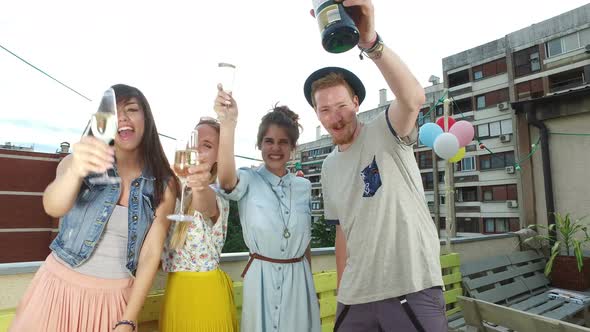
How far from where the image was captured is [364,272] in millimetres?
1583

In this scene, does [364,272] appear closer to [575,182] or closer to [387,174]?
[387,174]

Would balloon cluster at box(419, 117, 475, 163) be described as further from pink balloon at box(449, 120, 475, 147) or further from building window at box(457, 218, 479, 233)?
building window at box(457, 218, 479, 233)

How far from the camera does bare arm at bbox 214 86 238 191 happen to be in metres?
1.60

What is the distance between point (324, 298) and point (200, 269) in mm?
1429

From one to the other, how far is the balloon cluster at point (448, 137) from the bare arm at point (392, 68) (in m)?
4.05

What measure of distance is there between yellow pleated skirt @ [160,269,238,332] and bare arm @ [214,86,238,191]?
519 mm

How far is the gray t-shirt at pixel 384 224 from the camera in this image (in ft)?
5.01

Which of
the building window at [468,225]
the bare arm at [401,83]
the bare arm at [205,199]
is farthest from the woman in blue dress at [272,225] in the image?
the building window at [468,225]

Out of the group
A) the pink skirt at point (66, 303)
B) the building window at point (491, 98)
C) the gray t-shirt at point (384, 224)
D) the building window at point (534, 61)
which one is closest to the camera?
the pink skirt at point (66, 303)

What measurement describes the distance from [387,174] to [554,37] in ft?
102

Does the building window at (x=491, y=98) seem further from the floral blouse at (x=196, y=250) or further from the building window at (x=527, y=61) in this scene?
the floral blouse at (x=196, y=250)

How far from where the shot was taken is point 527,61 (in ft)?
86.7

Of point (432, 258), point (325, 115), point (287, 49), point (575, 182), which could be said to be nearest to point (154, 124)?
point (325, 115)

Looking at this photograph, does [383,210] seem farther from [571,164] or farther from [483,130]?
[483,130]
